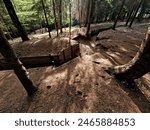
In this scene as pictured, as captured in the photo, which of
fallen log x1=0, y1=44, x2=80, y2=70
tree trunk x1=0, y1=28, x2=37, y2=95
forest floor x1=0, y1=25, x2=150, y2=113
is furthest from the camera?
fallen log x1=0, y1=44, x2=80, y2=70

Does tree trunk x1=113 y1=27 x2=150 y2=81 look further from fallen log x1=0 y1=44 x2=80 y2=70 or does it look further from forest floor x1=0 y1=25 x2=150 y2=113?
fallen log x1=0 y1=44 x2=80 y2=70

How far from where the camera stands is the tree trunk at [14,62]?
4.34m

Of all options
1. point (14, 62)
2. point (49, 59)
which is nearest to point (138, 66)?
point (14, 62)

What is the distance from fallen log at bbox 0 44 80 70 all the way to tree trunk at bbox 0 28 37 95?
302cm

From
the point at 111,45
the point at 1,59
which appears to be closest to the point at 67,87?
the point at 1,59

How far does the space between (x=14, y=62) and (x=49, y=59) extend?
394cm

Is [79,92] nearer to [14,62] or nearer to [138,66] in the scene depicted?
[138,66]

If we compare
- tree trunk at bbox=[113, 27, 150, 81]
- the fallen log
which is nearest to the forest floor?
tree trunk at bbox=[113, 27, 150, 81]

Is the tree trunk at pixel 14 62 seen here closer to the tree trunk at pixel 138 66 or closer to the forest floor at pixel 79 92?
the forest floor at pixel 79 92

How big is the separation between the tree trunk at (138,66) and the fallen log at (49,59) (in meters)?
3.38

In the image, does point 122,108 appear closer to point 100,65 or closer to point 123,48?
point 100,65

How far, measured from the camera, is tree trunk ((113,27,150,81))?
14.4 ft

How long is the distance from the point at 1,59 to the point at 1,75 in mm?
1112

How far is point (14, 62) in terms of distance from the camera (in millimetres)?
4828
